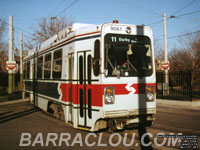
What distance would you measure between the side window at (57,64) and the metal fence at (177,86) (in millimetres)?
9213

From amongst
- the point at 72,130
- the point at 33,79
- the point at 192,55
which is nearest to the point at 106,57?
the point at 72,130

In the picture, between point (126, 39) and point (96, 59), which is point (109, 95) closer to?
point (96, 59)

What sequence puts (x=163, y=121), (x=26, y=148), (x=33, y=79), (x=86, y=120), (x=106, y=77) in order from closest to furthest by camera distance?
(x=26, y=148) < (x=106, y=77) < (x=86, y=120) < (x=163, y=121) < (x=33, y=79)

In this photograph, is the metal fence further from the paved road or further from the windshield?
the windshield

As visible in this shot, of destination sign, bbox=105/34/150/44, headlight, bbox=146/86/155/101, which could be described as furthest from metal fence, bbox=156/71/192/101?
destination sign, bbox=105/34/150/44

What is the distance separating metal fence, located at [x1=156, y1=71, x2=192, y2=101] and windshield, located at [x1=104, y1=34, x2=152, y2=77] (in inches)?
339

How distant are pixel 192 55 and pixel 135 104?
19.9 m

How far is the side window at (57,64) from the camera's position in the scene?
889cm

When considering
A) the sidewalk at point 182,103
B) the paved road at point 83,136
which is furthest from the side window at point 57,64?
the sidewalk at point 182,103

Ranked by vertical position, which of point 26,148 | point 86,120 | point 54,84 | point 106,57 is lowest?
point 26,148

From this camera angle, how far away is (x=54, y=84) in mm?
9414

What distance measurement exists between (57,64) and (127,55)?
346cm

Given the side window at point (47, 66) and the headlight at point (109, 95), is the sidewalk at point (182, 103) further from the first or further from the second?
the headlight at point (109, 95)

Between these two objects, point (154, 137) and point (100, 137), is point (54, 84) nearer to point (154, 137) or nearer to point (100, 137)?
point (100, 137)
